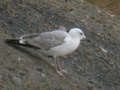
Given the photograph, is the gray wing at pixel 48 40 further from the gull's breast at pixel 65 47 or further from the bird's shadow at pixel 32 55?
the bird's shadow at pixel 32 55

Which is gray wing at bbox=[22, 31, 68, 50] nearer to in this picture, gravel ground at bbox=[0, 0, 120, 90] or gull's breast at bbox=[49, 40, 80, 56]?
gull's breast at bbox=[49, 40, 80, 56]

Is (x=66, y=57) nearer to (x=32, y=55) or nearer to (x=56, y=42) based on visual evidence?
(x=32, y=55)

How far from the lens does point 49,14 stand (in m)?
8.11

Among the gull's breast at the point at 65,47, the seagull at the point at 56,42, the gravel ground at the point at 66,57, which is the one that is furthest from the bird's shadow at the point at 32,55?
the gull's breast at the point at 65,47

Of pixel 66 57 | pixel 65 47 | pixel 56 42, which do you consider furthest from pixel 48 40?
pixel 66 57

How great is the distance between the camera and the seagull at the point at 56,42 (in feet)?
17.8

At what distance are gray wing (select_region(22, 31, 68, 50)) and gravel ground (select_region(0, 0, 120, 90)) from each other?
0.35m

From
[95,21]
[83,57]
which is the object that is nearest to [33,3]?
[95,21]

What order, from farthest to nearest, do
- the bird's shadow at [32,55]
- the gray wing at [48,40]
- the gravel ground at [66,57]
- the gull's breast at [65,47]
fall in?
the bird's shadow at [32,55]
the gray wing at [48,40]
the gull's breast at [65,47]
the gravel ground at [66,57]

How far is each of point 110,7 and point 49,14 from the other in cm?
362

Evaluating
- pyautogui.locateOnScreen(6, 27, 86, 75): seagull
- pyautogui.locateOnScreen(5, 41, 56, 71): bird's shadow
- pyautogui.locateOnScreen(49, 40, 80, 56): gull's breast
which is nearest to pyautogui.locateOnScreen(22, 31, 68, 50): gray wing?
pyautogui.locateOnScreen(6, 27, 86, 75): seagull

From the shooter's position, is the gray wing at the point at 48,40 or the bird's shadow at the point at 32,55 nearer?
the gray wing at the point at 48,40

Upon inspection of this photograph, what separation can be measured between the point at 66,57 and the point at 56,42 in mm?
1137

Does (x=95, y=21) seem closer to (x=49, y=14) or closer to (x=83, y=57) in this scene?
(x=49, y=14)
